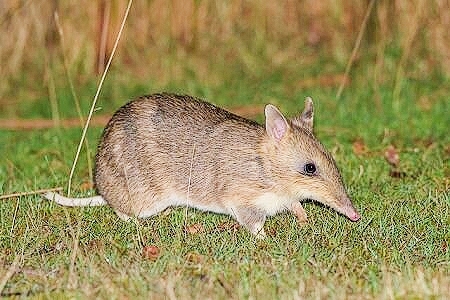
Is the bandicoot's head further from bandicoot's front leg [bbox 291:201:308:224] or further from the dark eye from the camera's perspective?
bandicoot's front leg [bbox 291:201:308:224]

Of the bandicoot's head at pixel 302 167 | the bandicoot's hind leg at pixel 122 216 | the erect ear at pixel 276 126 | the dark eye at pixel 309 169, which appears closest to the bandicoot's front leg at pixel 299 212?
the bandicoot's head at pixel 302 167

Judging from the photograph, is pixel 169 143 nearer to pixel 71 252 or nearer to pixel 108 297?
pixel 71 252

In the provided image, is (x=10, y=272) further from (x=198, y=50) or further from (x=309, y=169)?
(x=198, y=50)

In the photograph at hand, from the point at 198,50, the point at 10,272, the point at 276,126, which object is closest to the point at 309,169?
the point at 276,126

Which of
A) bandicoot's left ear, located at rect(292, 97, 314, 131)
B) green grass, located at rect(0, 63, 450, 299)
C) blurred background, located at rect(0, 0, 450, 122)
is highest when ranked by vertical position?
bandicoot's left ear, located at rect(292, 97, 314, 131)

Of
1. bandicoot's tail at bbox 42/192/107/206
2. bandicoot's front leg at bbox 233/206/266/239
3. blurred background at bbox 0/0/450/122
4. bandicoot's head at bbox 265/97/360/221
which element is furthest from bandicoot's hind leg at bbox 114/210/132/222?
blurred background at bbox 0/0/450/122

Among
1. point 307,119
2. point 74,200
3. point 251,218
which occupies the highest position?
point 307,119

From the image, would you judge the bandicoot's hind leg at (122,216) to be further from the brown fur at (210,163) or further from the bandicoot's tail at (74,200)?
the bandicoot's tail at (74,200)
